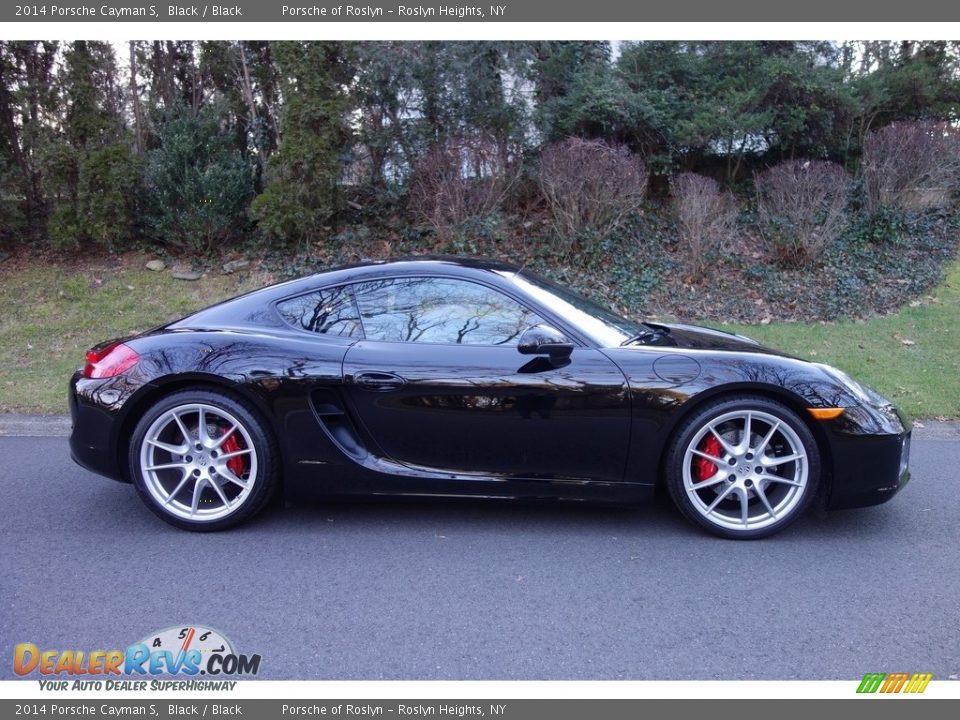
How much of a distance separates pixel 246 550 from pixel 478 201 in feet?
23.5

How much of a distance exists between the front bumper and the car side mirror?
1.34 m

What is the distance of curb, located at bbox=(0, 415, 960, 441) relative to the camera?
5629 millimetres

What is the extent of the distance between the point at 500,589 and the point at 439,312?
4.70ft

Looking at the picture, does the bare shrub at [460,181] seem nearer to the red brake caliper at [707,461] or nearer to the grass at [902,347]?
the grass at [902,347]

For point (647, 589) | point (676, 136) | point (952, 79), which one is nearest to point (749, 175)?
point (676, 136)

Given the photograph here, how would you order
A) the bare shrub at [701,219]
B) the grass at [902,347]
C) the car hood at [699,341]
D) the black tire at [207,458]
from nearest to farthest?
1. the black tire at [207,458]
2. the car hood at [699,341]
3. the grass at [902,347]
4. the bare shrub at [701,219]

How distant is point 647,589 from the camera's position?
3201 millimetres

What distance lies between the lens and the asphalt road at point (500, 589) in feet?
8.91

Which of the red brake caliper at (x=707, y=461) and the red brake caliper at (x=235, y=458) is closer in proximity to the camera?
the red brake caliper at (x=707, y=461)

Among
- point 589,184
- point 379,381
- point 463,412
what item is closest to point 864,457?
point 463,412

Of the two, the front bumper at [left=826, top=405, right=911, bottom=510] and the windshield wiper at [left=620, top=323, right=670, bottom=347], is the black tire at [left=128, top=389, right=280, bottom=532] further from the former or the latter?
the front bumper at [left=826, top=405, right=911, bottom=510]

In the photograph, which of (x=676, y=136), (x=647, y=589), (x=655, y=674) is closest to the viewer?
(x=655, y=674)

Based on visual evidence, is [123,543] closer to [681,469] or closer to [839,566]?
[681,469]

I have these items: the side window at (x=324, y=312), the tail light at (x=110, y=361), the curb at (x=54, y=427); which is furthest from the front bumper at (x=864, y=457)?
the tail light at (x=110, y=361)
